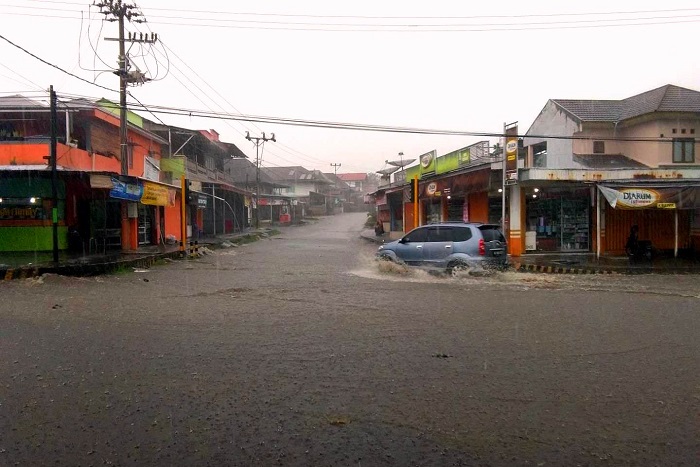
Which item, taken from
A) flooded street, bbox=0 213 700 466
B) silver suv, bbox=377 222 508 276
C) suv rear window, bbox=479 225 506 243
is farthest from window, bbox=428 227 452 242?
flooded street, bbox=0 213 700 466

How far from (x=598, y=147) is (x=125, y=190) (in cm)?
1932

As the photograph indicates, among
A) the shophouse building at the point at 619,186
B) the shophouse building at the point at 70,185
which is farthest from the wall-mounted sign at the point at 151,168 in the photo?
the shophouse building at the point at 619,186

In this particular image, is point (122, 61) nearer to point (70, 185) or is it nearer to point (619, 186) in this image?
point (70, 185)

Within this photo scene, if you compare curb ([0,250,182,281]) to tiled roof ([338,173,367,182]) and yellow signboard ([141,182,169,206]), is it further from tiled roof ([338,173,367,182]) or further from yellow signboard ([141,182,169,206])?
tiled roof ([338,173,367,182])

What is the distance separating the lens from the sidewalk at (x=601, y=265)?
16.6 m

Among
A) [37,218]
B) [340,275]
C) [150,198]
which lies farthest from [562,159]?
[37,218]

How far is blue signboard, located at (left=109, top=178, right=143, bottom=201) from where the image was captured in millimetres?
18312

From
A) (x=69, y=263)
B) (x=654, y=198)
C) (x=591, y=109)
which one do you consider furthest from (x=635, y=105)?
(x=69, y=263)

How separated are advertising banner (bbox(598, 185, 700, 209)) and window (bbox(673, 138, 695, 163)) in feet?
14.0

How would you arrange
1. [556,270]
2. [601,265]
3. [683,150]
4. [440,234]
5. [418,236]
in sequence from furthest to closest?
1. [683,150]
2. [601,265]
3. [556,270]
4. [418,236]
5. [440,234]

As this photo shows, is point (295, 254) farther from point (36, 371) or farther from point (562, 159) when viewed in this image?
point (36, 371)

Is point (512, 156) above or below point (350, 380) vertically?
above

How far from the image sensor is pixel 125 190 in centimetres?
1903

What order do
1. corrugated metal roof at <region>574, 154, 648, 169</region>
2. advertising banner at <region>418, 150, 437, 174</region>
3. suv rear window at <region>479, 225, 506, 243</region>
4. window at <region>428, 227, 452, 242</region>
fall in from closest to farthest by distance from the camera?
suv rear window at <region>479, 225, 506, 243</region> → window at <region>428, 227, 452, 242</region> → corrugated metal roof at <region>574, 154, 648, 169</region> → advertising banner at <region>418, 150, 437, 174</region>
